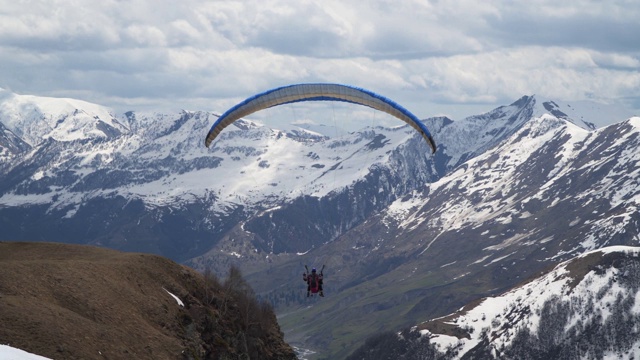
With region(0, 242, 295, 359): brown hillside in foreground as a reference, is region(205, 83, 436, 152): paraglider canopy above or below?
above

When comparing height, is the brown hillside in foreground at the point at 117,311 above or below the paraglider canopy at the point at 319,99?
below

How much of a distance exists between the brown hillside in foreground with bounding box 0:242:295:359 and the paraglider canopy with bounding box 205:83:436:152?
1515cm

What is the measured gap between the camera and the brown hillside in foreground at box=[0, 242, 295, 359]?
202 ft

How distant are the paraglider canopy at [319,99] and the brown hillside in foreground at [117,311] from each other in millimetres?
15151

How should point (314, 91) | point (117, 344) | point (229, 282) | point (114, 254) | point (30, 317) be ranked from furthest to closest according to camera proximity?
point (229, 282)
point (114, 254)
point (314, 91)
point (117, 344)
point (30, 317)

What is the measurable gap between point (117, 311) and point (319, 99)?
28.1 m

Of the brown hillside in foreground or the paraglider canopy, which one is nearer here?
the brown hillside in foreground

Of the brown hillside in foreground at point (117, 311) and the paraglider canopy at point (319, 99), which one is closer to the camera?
the brown hillside in foreground at point (117, 311)

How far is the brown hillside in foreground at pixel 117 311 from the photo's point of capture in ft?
202

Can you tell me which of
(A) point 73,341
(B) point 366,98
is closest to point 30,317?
(A) point 73,341

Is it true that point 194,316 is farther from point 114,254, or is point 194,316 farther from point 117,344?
point 117,344

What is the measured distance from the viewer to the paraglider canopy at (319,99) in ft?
276

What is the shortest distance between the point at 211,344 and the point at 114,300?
1299cm

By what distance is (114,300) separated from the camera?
248ft
